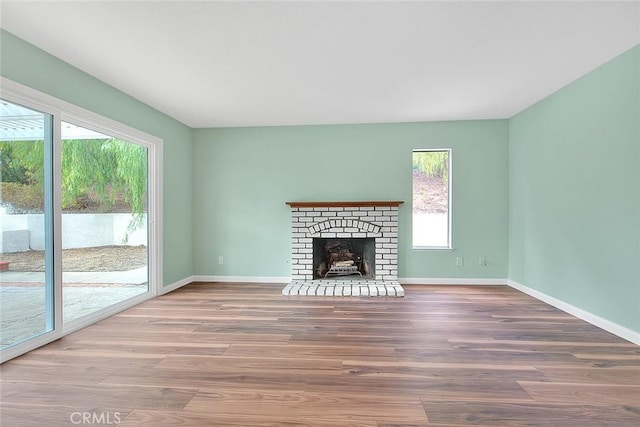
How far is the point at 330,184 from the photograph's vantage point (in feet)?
14.6

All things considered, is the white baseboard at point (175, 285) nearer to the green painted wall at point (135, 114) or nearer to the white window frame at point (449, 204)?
the green painted wall at point (135, 114)

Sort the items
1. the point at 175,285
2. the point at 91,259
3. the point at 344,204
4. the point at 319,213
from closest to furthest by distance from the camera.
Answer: the point at 91,259
the point at 175,285
the point at 344,204
the point at 319,213

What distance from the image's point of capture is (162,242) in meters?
3.86

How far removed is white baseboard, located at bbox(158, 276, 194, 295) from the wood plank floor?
2.49 feet

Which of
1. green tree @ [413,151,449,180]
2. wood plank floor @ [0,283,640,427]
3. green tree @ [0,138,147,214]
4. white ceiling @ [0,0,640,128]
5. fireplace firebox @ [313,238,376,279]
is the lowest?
wood plank floor @ [0,283,640,427]

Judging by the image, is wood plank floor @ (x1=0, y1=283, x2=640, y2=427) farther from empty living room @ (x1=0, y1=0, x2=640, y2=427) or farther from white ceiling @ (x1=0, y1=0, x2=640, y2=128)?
white ceiling @ (x1=0, y1=0, x2=640, y2=128)

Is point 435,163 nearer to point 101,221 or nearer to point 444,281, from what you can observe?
point 444,281

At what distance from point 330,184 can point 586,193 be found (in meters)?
2.97

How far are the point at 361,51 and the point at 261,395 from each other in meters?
2.59

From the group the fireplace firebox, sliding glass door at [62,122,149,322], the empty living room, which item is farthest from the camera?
the fireplace firebox

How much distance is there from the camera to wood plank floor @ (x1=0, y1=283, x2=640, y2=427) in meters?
1.54

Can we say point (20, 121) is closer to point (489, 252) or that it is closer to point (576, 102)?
point (576, 102)

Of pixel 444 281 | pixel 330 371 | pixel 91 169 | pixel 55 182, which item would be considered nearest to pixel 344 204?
pixel 444 281

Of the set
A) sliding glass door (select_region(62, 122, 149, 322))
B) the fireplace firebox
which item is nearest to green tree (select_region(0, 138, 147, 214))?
sliding glass door (select_region(62, 122, 149, 322))
